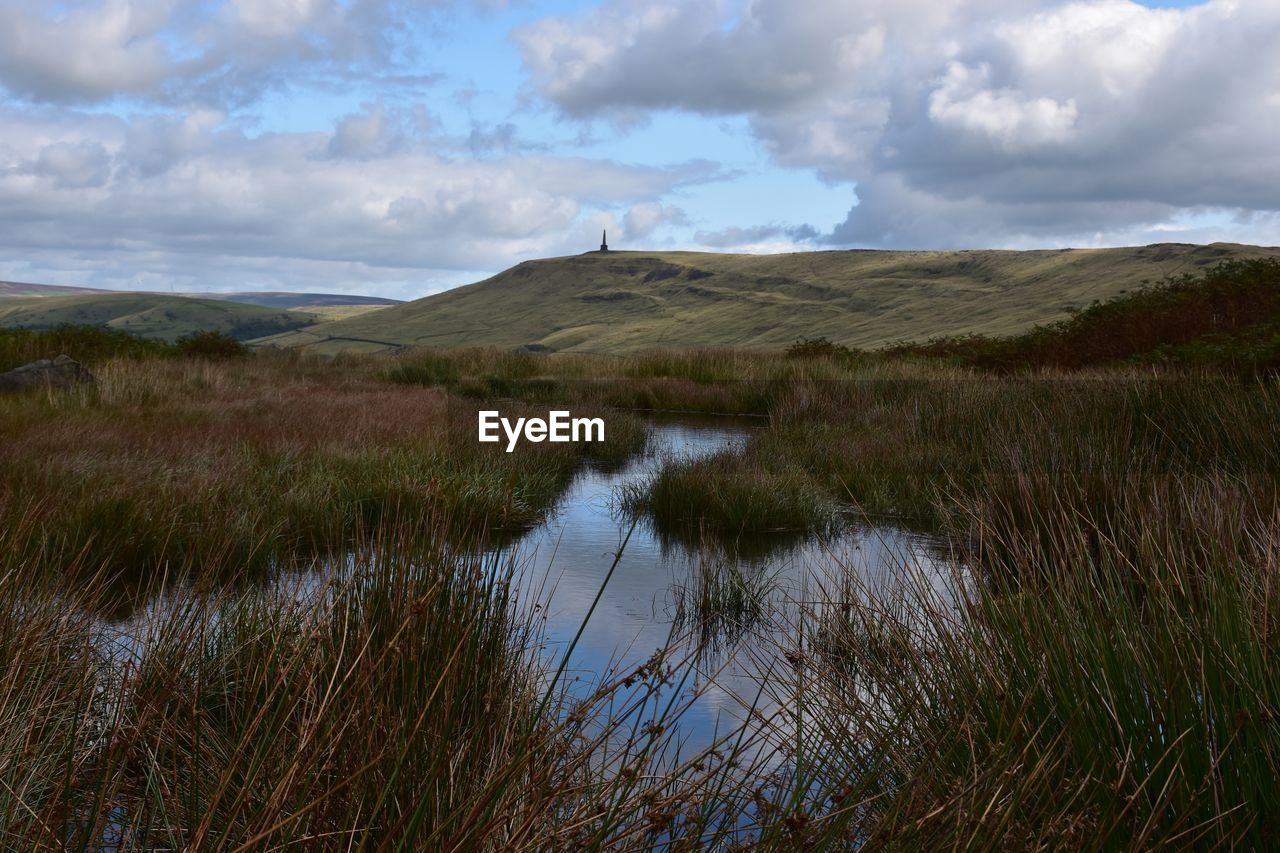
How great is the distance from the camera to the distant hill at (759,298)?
64000 millimetres

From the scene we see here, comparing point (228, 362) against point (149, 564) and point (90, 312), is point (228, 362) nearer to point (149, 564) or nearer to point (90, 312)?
point (149, 564)

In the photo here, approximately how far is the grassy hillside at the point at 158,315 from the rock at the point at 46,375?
104691 mm

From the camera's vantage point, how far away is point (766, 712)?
155 inches

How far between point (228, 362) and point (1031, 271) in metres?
71.4

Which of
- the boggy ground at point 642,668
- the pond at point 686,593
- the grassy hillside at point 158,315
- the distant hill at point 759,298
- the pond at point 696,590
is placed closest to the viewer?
the boggy ground at point 642,668

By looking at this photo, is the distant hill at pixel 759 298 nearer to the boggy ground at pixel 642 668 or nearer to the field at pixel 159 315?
the field at pixel 159 315

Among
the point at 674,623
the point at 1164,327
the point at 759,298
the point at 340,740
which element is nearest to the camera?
the point at 340,740

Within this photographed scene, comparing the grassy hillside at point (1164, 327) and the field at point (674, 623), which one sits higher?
the grassy hillside at point (1164, 327)

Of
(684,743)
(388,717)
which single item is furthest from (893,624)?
(388,717)

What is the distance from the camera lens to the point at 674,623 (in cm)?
412

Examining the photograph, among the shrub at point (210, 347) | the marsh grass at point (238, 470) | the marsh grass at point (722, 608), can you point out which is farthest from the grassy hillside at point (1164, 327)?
the shrub at point (210, 347)

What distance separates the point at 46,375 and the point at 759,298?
83.9 metres

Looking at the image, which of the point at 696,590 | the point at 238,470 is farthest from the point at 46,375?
the point at 696,590

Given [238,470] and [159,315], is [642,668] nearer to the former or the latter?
[238,470]
